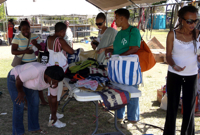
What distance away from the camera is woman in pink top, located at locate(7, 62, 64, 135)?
2630mm

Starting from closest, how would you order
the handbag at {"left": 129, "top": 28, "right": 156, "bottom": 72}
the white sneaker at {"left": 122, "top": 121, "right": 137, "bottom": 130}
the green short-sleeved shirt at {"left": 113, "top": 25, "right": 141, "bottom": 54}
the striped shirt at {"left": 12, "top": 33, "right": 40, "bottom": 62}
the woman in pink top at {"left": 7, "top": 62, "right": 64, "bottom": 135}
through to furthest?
the woman in pink top at {"left": 7, "top": 62, "right": 64, "bottom": 135}, the green short-sleeved shirt at {"left": 113, "top": 25, "right": 141, "bottom": 54}, the handbag at {"left": 129, "top": 28, "right": 156, "bottom": 72}, the white sneaker at {"left": 122, "top": 121, "right": 137, "bottom": 130}, the striped shirt at {"left": 12, "top": 33, "right": 40, "bottom": 62}

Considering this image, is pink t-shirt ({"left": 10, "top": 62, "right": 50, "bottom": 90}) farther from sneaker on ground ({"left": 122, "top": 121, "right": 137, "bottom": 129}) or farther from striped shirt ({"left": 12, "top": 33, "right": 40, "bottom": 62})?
sneaker on ground ({"left": 122, "top": 121, "right": 137, "bottom": 129})

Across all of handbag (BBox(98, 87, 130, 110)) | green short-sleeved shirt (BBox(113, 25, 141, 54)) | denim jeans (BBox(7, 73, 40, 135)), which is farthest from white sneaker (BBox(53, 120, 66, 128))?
green short-sleeved shirt (BBox(113, 25, 141, 54))

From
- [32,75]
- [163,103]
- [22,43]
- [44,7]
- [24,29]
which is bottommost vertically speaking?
[163,103]

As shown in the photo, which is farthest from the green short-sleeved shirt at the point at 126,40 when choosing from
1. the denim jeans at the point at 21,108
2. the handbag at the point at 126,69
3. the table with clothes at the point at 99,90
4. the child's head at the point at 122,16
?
the denim jeans at the point at 21,108

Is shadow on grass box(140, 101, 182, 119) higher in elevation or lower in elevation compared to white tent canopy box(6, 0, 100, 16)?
lower

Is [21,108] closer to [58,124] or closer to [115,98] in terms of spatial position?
[58,124]

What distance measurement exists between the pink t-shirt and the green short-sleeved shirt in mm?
1215

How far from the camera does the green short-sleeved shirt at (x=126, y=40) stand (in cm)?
318

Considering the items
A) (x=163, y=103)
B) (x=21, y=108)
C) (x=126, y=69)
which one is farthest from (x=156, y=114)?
(x=21, y=108)

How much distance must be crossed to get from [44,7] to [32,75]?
11.7m

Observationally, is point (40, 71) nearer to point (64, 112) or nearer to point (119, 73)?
point (119, 73)

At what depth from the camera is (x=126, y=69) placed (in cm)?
296

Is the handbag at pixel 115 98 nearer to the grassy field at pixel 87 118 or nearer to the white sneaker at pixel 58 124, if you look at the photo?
the grassy field at pixel 87 118
